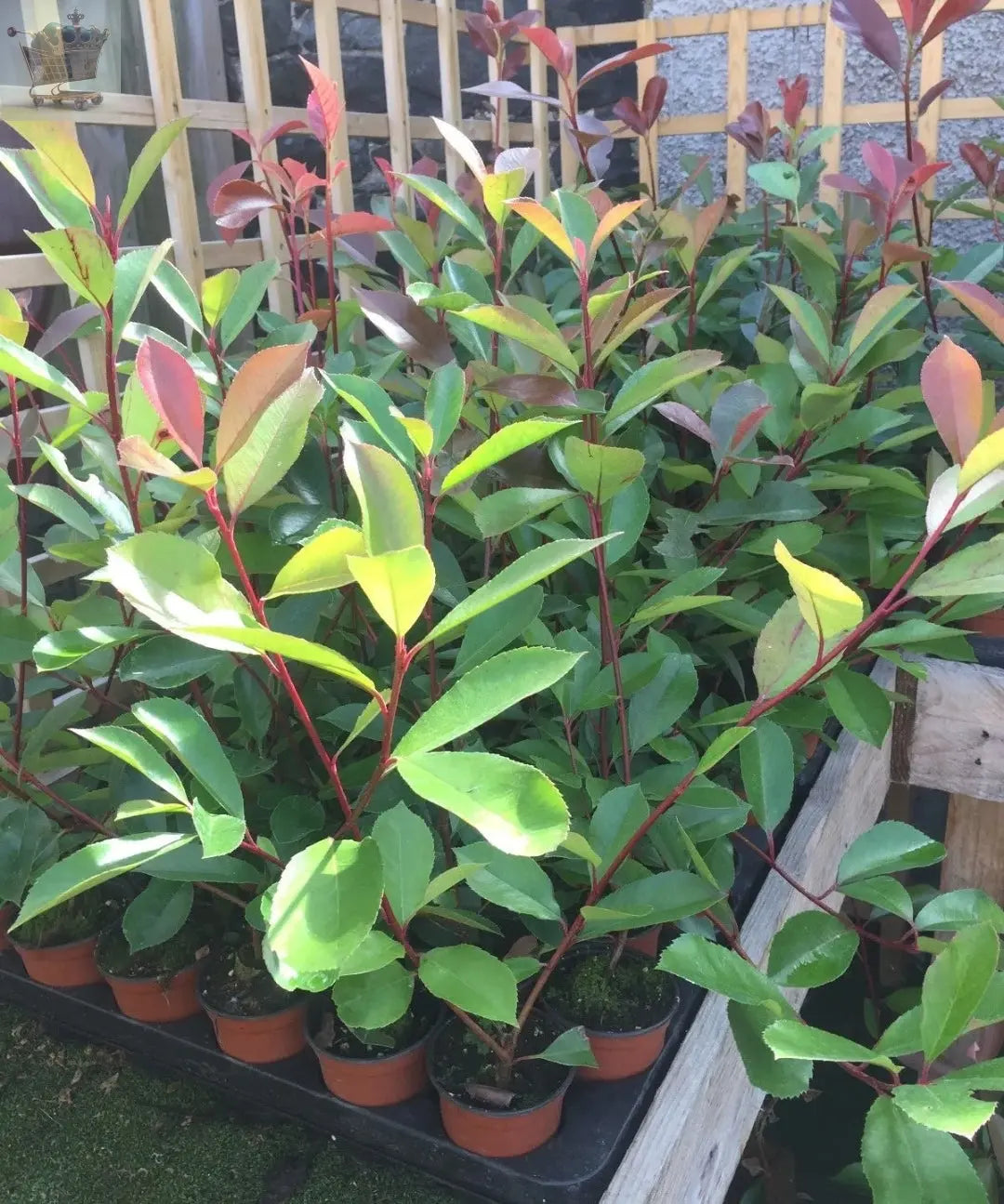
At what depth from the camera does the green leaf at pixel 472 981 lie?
1.93 ft

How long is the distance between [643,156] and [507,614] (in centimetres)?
304

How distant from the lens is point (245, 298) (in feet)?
2.85

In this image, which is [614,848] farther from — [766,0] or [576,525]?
[766,0]

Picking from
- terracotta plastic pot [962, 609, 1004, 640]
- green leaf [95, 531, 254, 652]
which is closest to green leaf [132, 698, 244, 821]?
green leaf [95, 531, 254, 652]

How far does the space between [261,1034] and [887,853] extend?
51 centimetres

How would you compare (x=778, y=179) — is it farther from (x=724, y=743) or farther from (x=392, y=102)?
(x=392, y=102)

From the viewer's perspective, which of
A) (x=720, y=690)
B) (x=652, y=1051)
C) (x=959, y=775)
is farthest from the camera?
(x=959, y=775)

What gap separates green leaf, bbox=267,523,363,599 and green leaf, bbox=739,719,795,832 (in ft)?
1.36

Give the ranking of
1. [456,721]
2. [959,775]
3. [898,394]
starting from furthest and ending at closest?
[959,775], [898,394], [456,721]

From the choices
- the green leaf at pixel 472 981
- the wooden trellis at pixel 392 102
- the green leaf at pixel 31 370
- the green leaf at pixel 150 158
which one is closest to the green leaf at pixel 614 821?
the green leaf at pixel 472 981

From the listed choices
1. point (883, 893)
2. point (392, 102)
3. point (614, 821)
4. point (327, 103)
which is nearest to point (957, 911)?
point (883, 893)

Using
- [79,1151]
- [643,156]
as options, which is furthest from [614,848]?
[643,156]

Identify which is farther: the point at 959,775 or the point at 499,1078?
the point at 959,775

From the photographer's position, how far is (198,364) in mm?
806
